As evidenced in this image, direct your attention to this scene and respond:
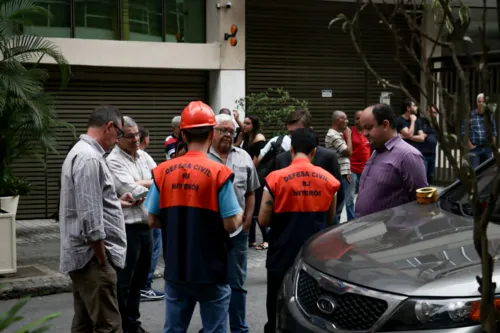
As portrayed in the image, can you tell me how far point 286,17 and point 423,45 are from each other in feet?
50.5

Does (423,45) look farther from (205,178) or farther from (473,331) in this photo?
(205,178)

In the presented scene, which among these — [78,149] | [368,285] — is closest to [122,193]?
[78,149]

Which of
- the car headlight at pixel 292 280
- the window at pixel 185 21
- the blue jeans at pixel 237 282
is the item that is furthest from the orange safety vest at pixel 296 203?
the window at pixel 185 21

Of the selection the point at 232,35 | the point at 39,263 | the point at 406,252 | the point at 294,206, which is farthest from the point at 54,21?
the point at 406,252

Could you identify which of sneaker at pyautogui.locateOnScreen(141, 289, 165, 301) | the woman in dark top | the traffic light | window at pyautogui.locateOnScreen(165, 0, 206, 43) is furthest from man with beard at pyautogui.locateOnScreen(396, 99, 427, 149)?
sneaker at pyautogui.locateOnScreen(141, 289, 165, 301)

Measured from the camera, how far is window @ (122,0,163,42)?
15.4m

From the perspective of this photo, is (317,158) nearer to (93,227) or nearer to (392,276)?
(93,227)

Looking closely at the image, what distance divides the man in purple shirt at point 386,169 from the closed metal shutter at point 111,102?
29.6 feet

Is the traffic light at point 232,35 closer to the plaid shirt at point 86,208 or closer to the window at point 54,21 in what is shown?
the window at point 54,21

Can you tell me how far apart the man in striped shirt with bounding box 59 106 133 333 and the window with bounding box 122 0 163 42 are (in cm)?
1006

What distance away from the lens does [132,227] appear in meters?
6.86

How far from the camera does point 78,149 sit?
5465 mm

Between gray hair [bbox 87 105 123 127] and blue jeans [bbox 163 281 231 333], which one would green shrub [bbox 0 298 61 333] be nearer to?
blue jeans [bbox 163 281 231 333]

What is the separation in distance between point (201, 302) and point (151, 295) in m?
3.48
